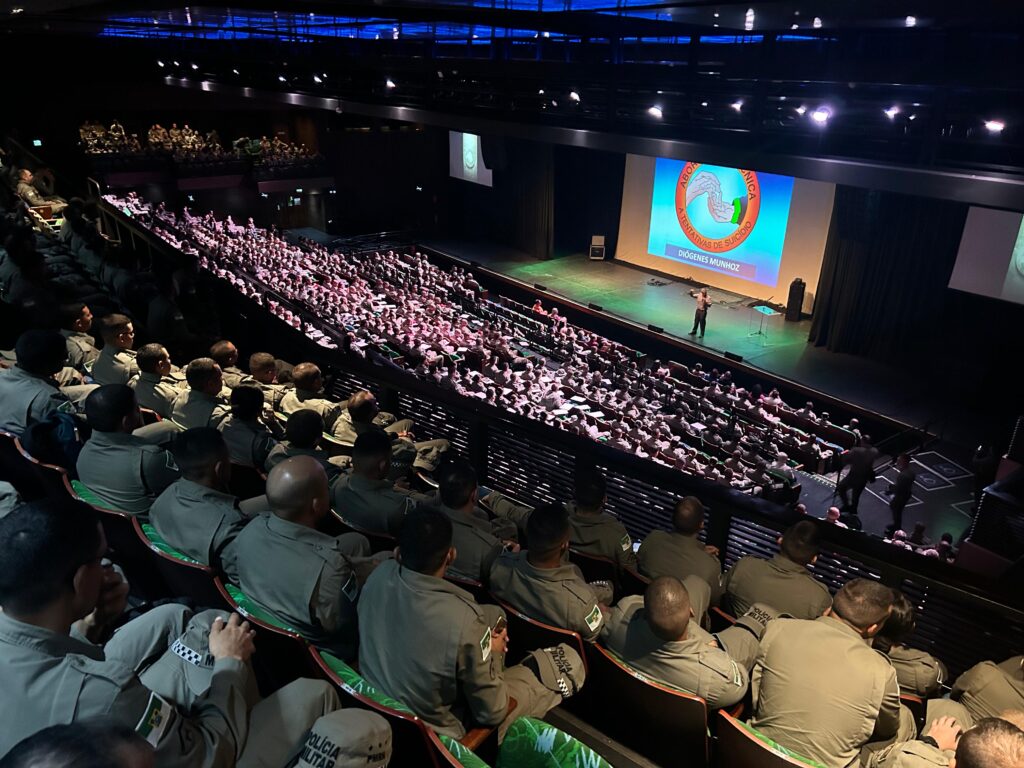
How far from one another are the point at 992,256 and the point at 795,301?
3.62 meters

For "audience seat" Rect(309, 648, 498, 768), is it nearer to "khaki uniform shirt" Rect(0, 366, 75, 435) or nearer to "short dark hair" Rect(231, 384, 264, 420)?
"short dark hair" Rect(231, 384, 264, 420)

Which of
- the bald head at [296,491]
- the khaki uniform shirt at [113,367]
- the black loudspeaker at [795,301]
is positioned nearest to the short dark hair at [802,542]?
the bald head at [296,491]

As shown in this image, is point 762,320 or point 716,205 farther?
point 716,205

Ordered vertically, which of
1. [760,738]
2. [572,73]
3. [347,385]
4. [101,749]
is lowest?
[347,385]

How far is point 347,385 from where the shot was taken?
16.0 feet

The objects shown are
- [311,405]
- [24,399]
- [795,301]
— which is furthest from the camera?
[795,301]

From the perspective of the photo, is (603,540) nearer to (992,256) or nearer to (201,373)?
(201,373)

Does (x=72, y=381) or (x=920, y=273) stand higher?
(x=72, y=381)

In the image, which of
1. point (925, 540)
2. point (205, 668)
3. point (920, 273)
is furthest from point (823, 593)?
point (920, 273)

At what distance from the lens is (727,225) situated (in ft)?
48.8

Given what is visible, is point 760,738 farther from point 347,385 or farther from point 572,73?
point 572,73

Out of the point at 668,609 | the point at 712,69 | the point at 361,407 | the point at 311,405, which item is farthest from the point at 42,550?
the point at 712,69

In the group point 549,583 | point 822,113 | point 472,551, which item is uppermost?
point 822,113

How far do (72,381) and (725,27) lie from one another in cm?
677
